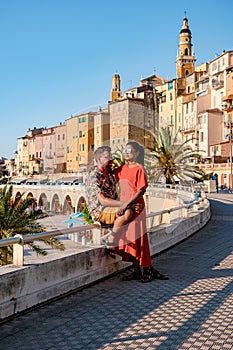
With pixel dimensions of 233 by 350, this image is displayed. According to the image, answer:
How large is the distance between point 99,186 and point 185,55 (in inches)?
3852

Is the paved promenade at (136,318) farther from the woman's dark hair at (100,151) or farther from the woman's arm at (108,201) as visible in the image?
the woman's dark hair at (100,151)

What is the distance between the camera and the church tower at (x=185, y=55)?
9712cm

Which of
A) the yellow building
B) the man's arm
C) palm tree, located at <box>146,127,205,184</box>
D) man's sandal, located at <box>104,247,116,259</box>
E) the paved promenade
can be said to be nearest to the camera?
the paved promenade

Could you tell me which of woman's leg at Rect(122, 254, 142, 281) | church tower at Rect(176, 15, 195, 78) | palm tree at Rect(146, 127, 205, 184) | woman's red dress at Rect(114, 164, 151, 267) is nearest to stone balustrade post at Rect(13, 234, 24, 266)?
woman's red dress at Rect(114, 164, 151, 267)

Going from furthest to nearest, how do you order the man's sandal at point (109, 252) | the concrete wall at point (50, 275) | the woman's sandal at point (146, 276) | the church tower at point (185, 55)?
the church tower at point (185, 55) < the man's sandal at point (109, 252) < the woman's sandal at point (146, 276) < the concrete wall at point (50, 275)

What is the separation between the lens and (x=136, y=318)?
16.2ft

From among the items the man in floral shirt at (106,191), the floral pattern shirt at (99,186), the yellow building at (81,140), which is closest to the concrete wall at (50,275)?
the man in floral shirt at (106,191)

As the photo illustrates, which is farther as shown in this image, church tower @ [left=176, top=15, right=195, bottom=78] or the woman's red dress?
church tower @ [left=176, top=15, right=195, bottom=78]

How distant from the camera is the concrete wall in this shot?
4.90 meters

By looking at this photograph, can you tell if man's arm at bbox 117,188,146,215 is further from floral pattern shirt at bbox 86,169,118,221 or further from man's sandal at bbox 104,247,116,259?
man's sandal at bbox 104,247,116,259

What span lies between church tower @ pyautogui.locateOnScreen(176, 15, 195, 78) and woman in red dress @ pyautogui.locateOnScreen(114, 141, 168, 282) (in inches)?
3637

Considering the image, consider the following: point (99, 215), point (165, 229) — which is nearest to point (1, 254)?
point (165, 229)

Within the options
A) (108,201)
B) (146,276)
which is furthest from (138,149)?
(146,276)

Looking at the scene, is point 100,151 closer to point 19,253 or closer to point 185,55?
point 19,253
